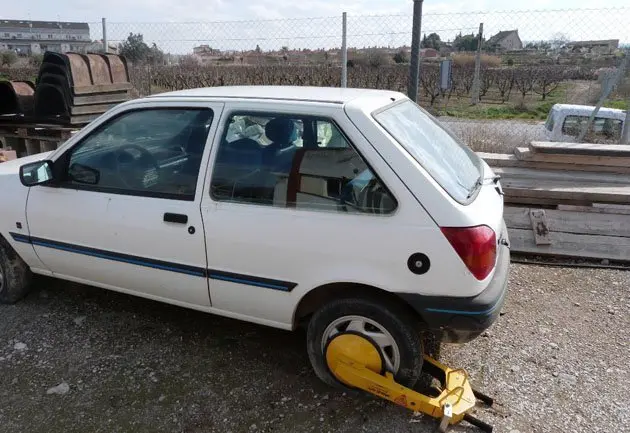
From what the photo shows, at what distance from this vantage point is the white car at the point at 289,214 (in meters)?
2.45

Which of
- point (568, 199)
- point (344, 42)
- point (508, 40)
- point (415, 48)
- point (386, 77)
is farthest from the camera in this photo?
point (386, 77)

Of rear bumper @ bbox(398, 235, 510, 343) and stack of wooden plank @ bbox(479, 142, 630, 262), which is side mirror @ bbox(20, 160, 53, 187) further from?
stack of wooden plank @ bbox(479, 142, 630, 262)

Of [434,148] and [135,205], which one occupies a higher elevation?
[434,148]

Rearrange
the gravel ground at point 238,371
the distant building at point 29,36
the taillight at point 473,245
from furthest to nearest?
the distant building at point 29,36 → the gravel ground at point 238,371 → the taillight at point 473,245

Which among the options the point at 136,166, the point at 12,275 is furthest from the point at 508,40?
the point at 12,275

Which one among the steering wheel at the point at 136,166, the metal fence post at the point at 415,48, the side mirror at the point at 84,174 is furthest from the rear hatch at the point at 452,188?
the metal fence post at the point at 415,48

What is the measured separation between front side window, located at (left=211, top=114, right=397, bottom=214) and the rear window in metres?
0.27

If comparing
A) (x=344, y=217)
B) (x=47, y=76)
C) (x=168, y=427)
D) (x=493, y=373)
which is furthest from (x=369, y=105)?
(x=47, y=76)

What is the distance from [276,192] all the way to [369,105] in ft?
2.29

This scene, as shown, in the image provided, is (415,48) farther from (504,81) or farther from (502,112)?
(504,81)

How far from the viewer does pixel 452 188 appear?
253cm

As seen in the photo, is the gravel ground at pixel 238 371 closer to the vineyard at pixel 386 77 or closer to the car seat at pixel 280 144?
the car seat at pixel 280 144

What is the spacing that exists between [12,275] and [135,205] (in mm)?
1510

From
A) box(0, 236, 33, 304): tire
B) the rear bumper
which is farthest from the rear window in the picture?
box(0, 236, 33, 304): tire
